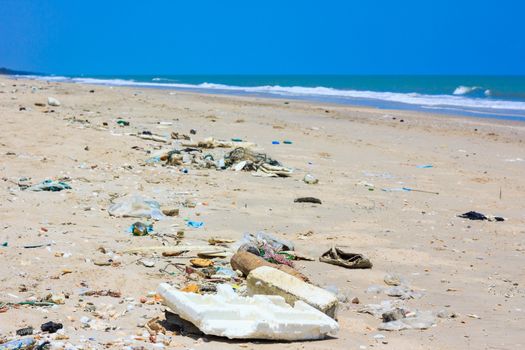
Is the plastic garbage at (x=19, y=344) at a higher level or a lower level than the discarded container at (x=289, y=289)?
lower

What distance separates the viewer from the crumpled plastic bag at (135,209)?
6645 mm

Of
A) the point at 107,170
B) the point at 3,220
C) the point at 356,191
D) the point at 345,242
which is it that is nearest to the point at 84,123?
the point at 107,170

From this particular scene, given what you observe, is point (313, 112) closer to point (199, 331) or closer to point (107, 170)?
point (107, 170)

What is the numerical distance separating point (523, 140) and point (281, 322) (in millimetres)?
14852

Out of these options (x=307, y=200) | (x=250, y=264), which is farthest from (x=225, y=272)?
(x=307, y=200)

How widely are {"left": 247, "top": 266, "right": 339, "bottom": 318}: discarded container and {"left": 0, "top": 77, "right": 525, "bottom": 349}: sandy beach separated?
7.9 inches

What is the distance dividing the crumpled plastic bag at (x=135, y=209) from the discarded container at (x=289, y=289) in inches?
96.9

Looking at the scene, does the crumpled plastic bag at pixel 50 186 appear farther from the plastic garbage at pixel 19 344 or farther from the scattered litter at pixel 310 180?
the plastic garbage at pixel 19 344

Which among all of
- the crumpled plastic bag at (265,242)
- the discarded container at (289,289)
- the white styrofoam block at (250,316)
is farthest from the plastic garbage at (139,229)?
the white styrofoam block at (250,316)

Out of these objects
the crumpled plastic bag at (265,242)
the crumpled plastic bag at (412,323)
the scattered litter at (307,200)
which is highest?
the scattered litter at (307,200)

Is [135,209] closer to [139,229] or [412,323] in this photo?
[139,229]

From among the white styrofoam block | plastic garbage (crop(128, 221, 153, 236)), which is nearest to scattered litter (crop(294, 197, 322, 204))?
plastic garbage (crop(128, 221, 153, 236))

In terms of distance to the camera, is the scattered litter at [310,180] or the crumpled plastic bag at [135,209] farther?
the scattered litter at [310,180]

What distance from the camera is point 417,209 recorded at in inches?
325
